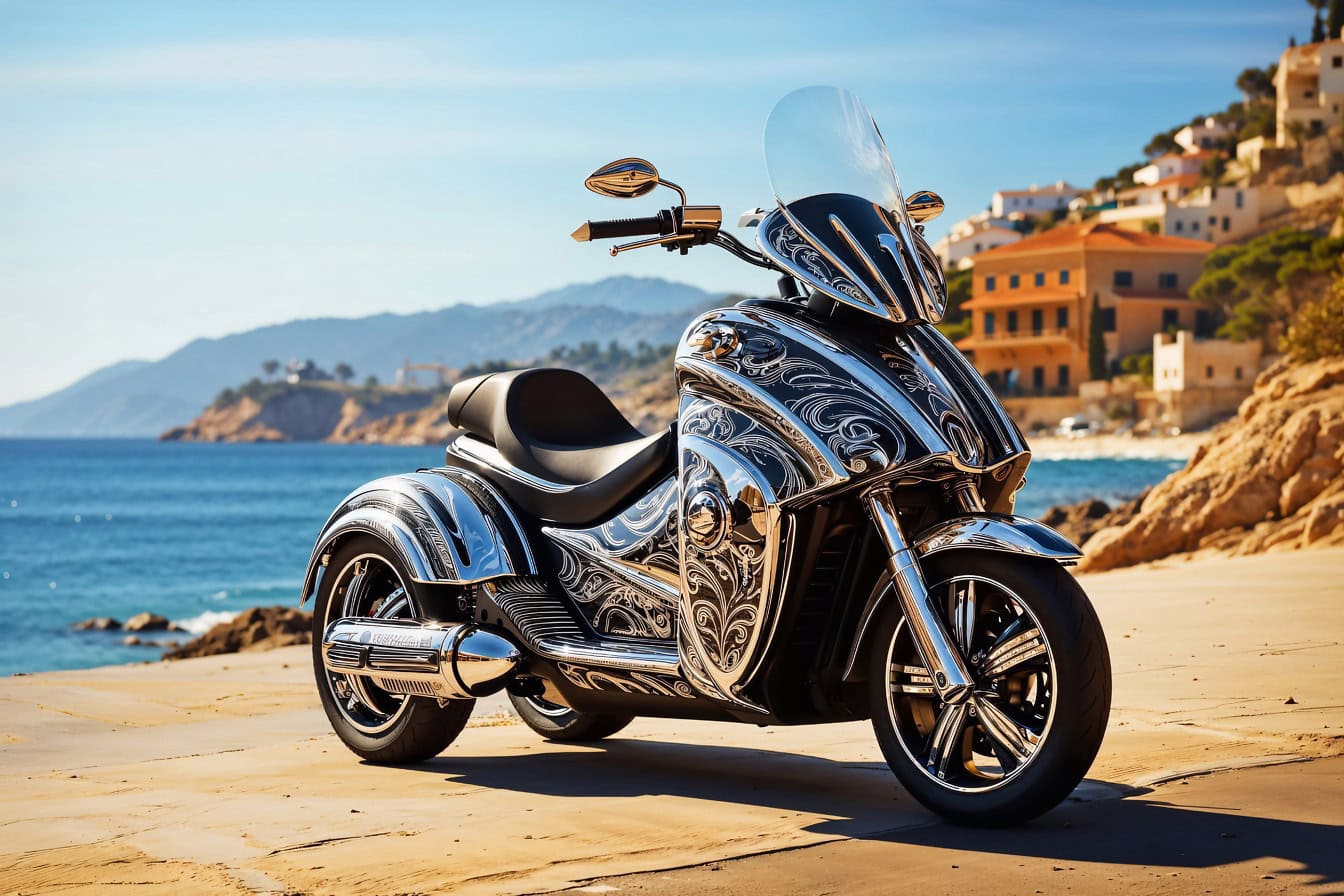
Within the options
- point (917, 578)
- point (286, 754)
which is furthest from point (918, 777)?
point (286, 754)

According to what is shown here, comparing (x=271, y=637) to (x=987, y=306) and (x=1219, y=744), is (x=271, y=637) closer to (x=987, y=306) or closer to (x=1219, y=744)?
(x=1219, y=744)

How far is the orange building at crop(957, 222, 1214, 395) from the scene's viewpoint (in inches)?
3492

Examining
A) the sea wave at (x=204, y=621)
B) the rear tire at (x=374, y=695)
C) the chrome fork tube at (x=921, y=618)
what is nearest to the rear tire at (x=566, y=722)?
the rear tire at (x=374, y=695)

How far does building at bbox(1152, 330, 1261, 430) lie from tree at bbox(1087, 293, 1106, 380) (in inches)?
270

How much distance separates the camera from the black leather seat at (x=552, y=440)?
198 inches

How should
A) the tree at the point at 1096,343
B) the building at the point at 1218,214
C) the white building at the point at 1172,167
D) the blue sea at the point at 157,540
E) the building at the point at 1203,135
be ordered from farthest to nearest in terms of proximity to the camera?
the building at the point at 1203,135
the white building at the point at 1172,167
the building at the point at 1218,214
the tree at the point at 1096,343
the blue sea at the point at 157,540

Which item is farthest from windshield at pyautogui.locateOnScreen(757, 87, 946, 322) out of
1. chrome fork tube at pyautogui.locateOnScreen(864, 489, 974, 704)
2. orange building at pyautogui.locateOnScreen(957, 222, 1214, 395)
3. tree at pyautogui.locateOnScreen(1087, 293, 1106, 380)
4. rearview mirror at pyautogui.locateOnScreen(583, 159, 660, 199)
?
tree at pyautogui.locateOnScreen(1087, 293, 1106, 380)

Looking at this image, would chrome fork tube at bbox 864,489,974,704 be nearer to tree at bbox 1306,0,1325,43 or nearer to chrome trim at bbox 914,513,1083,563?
chrome trim at bbox 914,513,1083,563

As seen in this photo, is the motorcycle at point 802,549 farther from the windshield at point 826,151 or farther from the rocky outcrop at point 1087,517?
the rocky outcrop at point 1087,517

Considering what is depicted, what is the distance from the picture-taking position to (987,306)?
294 ft

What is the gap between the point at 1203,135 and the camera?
436 ft

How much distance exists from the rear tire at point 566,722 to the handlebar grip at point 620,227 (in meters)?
1.84

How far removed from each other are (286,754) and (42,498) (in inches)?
3272

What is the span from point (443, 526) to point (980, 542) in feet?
6.76
